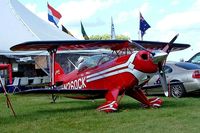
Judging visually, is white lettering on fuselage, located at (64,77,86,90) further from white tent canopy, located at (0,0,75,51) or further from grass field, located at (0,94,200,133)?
white tent canopy, located at (0,0,75,51)

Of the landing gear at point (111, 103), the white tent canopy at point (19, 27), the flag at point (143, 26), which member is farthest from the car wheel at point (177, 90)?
the flag at point (143, 26)

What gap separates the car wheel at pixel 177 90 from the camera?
16.4 metres

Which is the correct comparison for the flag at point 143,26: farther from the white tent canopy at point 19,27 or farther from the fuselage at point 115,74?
the fuselage at point 115,74

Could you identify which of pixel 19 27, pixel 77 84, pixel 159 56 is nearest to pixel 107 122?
pixel 159 56

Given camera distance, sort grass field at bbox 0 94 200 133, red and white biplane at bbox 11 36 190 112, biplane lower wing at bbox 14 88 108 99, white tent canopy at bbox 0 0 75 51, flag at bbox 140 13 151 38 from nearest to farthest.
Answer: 1. grass field at bbox 0 94 200 133
2. biplane lower wing at bbox 14 88 108 99
3. red and white biplane at bbox 11 36 190 112
4. white tent canopy at bbox 0 0 75 51
5. flag at bbox 140 13 151 38

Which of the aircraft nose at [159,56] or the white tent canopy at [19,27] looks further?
the white tent canopy at [19,27]

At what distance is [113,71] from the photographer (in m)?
12.3

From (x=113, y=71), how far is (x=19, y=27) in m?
15.6

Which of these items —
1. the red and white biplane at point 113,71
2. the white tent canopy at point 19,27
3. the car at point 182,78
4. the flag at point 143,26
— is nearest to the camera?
the red and white biplane at point 113,71

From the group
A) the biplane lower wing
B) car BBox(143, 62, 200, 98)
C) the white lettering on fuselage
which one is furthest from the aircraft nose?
car BBox(143, 62, 200, 98)

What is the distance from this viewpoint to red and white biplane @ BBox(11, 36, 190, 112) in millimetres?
11641

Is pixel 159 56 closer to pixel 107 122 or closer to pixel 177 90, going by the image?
pixel 107 122

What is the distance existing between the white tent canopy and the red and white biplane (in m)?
12.3

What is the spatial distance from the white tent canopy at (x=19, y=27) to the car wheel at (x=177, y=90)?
1089 cm
